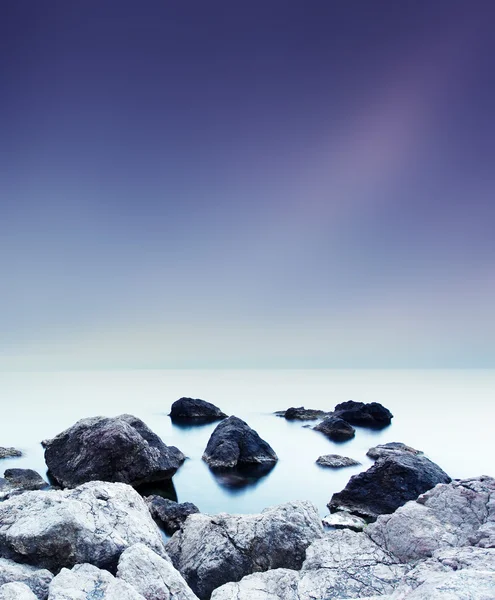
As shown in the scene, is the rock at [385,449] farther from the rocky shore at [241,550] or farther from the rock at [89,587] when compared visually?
the rock at [89,587]

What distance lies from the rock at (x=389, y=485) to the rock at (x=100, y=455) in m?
11.7

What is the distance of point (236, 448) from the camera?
1211 inches

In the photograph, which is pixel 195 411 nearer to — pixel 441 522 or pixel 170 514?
pixel 170 514

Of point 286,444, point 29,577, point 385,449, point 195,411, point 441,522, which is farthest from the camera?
point 195,411

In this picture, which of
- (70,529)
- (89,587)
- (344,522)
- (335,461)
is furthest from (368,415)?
(89,587)

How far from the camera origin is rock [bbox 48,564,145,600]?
6898mm

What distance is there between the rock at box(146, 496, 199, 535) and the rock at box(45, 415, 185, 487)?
5392mm

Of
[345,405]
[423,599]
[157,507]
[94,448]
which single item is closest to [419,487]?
[157,507]

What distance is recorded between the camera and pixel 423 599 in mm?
5344

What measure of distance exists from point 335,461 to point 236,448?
7572 millimetres

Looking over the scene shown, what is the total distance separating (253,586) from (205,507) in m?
15.1

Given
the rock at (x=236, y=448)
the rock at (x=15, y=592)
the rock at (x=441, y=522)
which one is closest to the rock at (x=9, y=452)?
the rock at (x=236, y=448)

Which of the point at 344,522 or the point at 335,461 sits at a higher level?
the point at 344,522

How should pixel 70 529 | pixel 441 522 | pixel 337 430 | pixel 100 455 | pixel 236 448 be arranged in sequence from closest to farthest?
pixel 70 529 → pixel 441 522 → pixel 100 455 → pixel 236 448 → pixel 337 430
